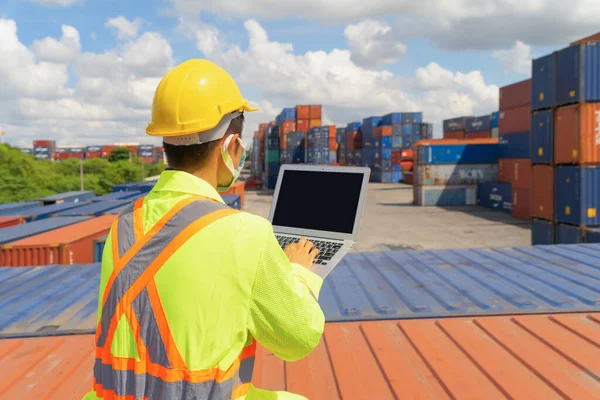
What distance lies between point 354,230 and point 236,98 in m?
0.99

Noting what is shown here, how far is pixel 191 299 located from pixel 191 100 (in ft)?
2.38

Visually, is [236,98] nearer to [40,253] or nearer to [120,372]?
[120,372]

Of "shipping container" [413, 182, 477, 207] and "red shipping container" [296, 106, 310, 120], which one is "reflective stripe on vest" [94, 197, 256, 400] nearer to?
"shipping container" [413, 182, 477, 207]

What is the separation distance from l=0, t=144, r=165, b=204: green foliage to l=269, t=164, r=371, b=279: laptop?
38026 millimetres

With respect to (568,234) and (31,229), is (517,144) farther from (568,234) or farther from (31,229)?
(31,229)

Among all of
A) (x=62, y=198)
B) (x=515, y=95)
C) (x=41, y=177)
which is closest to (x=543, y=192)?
(x=515, y=95)

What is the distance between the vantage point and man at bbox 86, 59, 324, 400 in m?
1.50

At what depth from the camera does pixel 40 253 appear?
9.60 metres

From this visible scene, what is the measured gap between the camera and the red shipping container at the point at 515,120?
85.2 feet

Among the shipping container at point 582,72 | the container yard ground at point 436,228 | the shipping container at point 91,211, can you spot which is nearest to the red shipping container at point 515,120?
the container yard ground at point 436,228

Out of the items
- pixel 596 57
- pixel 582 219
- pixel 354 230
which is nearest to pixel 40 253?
pixel 354 230

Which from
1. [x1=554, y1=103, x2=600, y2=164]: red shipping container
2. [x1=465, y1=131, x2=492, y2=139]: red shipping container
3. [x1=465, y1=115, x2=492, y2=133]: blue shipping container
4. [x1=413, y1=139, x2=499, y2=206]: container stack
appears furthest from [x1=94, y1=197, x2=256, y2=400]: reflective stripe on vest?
[x1=465, y1=115, x2=492, y2=133]: blue shipping container

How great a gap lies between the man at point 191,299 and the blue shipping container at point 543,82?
1615cm

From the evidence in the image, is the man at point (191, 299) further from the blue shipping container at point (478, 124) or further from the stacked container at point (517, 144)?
the blue shipping container at point (478, 124)
